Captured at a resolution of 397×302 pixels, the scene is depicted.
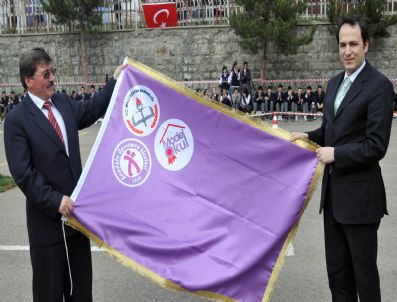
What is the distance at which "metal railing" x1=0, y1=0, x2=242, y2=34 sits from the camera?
834 inches

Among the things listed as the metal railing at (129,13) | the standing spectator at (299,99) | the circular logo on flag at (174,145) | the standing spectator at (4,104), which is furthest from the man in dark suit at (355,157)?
the standing spectator at (4,104)

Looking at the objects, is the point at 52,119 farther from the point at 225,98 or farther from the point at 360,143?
the point at 225,98

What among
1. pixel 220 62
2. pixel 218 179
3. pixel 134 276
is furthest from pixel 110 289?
pixel 220 62

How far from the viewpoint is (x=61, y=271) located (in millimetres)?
3293

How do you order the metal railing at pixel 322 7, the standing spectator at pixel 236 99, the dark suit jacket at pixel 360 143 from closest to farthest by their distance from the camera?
the dark suit jacket at pixel 360 143
the standing spectator at pixel 236 99
the metal railing at pixel 322 7

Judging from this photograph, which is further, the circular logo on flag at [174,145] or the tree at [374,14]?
the tree at [374,14]

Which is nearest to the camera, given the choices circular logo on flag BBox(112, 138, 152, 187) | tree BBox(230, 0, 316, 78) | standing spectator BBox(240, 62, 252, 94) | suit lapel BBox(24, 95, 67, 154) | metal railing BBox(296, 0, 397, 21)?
suit lapel BBox(24, 95, 67, 154)

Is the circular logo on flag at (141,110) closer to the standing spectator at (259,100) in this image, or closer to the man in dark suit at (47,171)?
the man in dark suit at (47,171)

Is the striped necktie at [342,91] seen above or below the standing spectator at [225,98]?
above

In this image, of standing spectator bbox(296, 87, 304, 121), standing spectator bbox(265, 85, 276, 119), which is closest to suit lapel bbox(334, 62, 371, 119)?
standing spectator bbox(296, 87, 304, 121)

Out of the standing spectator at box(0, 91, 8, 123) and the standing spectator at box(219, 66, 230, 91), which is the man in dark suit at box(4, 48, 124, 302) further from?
the standing spectator at box(0, 91, 8, 123)

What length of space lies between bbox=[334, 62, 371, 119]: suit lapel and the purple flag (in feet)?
1.28

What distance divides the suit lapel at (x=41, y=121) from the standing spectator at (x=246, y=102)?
15281mm

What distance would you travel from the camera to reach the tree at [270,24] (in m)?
18.7
